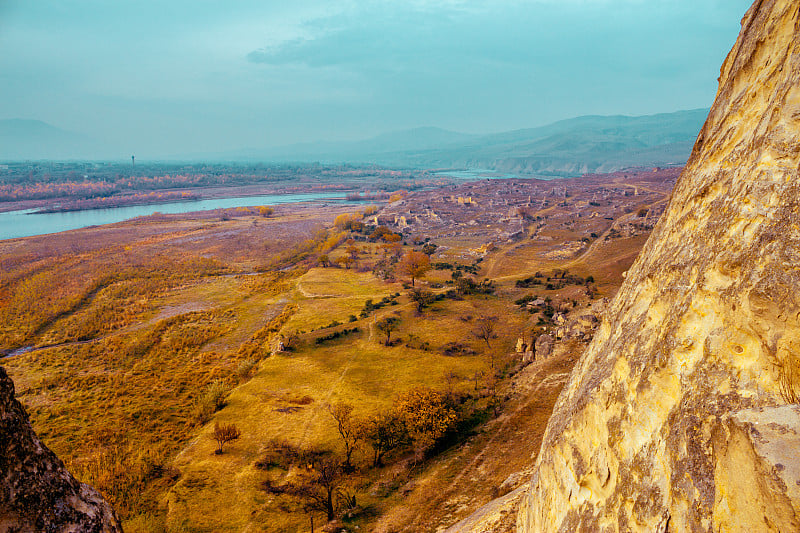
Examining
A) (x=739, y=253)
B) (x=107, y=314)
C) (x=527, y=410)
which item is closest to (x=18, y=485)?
(x=739, y=253)

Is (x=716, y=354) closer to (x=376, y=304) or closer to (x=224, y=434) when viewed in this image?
(x=224, y=434)

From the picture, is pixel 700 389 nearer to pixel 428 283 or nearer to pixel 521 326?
pixel 521 326

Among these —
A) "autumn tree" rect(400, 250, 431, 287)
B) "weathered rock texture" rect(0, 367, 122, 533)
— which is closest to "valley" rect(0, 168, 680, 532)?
"autumn tree" rect(400, 250, 431, 287)

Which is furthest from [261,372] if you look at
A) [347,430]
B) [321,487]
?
[321,487]

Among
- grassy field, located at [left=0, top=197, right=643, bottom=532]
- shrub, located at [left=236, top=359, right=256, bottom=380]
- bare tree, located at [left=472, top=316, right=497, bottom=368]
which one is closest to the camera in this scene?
grassy field, located at [left=0, top=197, right=643, bottom=532]

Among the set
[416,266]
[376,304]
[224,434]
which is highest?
[416,266]

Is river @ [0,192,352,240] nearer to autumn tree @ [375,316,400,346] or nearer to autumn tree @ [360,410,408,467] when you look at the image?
autumn tree @ [375,316,400,346]

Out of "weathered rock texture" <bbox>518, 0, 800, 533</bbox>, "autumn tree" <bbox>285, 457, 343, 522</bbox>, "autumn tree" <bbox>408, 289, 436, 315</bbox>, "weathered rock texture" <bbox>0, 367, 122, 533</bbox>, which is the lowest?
"autumn tree" <bbox>285, 457, 343, 522</bbox>
